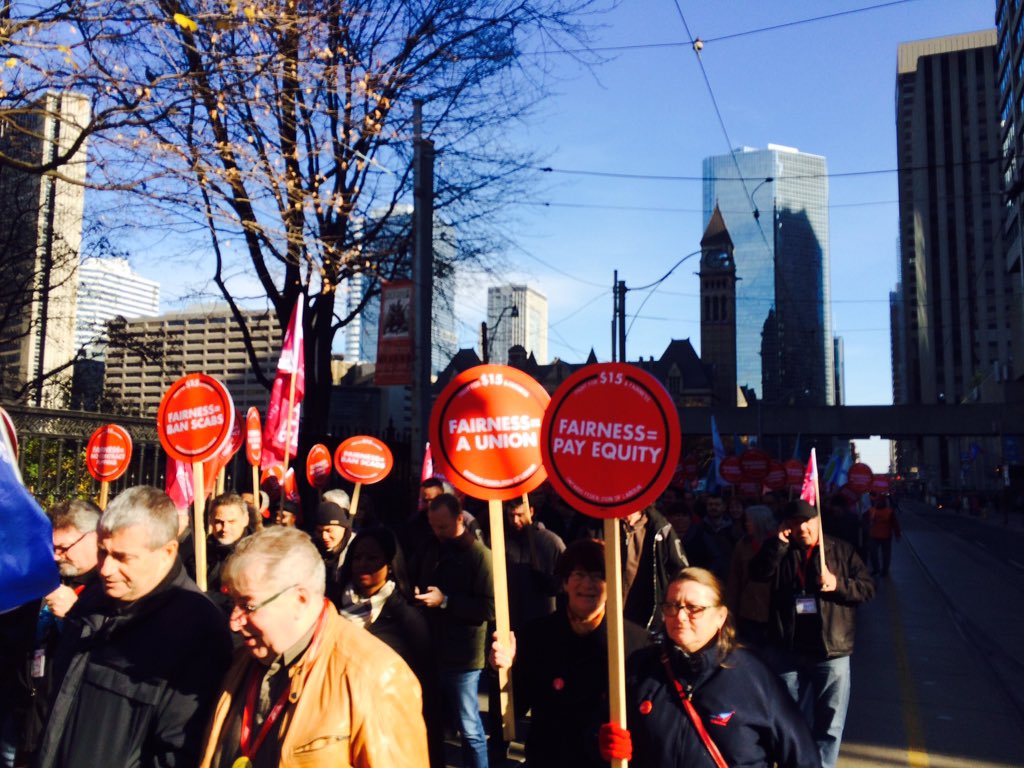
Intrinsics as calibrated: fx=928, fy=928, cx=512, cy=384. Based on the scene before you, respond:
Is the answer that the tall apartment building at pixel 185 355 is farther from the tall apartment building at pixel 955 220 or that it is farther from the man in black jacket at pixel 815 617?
the tall apartment building at pixel 955 220

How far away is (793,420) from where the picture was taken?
51406 mm

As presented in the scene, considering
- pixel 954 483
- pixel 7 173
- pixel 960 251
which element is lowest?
pixel 954 483

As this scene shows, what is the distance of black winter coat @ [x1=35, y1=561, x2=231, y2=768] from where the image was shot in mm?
2764

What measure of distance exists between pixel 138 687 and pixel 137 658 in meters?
0.09

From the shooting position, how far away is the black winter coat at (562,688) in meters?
3.50

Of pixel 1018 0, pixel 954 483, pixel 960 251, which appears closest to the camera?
pixel 1018 0

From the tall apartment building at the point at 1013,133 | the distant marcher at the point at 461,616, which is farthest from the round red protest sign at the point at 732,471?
the tall apartment building at the point at 1013,133

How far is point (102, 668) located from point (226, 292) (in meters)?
13.4

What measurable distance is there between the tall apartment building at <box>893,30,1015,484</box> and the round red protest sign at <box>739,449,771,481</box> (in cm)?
10685

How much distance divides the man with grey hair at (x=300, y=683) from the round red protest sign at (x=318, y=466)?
1041 cm

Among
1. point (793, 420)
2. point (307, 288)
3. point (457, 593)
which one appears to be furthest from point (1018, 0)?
point (457, 593)

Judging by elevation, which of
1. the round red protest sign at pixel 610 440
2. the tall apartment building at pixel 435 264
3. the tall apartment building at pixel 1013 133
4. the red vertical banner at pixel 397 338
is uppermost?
the tall apartment building at pixel 1013 133

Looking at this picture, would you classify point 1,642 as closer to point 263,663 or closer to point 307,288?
point 263,663

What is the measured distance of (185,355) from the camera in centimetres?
6606
